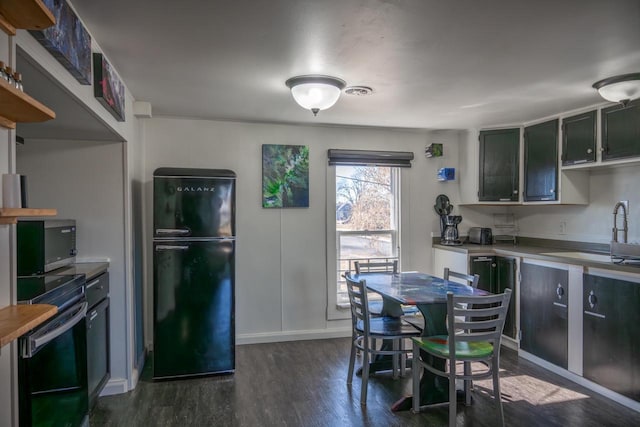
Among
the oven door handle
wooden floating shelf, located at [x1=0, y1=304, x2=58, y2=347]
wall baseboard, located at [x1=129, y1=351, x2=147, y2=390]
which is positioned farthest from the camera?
wall baseboard, located at [x1=129, y1=351, x2=147, y2=390]

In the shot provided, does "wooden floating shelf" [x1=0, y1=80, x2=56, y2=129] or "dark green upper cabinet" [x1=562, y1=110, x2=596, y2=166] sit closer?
"wooden floating shelf" [x1=0, y1=80, x2=56, y2=129]

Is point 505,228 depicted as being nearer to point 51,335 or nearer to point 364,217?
A: point 364,217

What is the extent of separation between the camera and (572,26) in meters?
2.05

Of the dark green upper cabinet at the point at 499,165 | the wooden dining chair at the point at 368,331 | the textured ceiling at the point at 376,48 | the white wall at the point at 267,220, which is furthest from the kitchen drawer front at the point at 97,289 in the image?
the dark green upper cabinet at the point at 499,165

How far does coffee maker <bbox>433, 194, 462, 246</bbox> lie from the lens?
4.60 m

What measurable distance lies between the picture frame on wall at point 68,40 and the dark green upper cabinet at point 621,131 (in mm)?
3697

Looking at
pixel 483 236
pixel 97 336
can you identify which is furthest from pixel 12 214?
pixel 483 236

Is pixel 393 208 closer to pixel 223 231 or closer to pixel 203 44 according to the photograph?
pixel 223 231

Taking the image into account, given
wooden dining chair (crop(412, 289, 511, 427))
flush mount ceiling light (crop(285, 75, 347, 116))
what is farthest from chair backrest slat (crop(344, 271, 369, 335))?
flush mount ceiling light (crop(285, 75, 347, 116))

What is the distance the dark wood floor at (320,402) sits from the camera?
264 cm

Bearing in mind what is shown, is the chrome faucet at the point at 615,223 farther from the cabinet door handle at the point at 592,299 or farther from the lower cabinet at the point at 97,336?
the lower cabinet at the point at 97,336

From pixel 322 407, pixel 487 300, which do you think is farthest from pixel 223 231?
pixel 487 300

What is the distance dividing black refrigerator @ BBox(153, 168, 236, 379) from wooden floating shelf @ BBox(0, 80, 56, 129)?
1888 millimetres

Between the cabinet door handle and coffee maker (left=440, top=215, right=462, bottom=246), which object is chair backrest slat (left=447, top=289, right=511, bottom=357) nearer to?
the cabinet door handle
